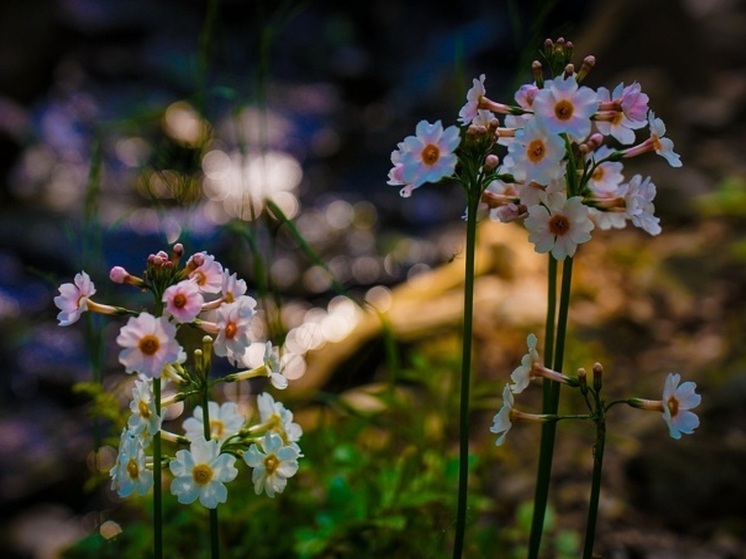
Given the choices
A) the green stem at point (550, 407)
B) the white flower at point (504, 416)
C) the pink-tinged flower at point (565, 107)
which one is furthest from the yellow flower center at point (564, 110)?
the white flower at point (504, 416)

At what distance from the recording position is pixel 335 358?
331 centimetres

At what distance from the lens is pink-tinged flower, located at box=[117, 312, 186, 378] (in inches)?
41.7

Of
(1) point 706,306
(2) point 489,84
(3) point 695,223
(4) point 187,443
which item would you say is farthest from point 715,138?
(4) point 187,443

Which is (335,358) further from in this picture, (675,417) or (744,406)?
(675,417)

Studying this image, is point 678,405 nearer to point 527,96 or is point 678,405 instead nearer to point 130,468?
point 527,96

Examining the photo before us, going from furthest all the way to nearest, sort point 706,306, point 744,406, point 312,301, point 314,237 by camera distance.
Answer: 1. point 314,237
2. point 312,301
3. point 706,306
4. point 744,406

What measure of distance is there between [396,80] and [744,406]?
6.21 m

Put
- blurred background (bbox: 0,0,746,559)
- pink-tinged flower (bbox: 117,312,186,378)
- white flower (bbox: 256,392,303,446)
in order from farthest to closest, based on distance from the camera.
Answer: blurred background (bbox: 0,0,746,559)
white flower (bbox: 256,392,303,446)
pink-tinged flower (bbox: 117,312,186,378)

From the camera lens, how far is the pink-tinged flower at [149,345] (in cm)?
106

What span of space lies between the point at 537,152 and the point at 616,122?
17cm

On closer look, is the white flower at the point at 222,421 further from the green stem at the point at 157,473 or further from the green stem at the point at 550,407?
the green stem at the point at 550,407

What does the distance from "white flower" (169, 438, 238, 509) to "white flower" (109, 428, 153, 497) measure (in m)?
0.05

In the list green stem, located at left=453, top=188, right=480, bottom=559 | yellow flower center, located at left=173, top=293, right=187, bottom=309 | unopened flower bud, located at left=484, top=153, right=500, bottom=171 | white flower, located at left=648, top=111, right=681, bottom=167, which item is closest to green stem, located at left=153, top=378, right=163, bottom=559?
yellow flower center, located at left=173, top=293, right=187, bottom=309

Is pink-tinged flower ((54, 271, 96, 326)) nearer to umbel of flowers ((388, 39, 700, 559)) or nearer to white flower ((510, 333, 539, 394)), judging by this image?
umbel of flowers ((388, 39, 700, 559))
